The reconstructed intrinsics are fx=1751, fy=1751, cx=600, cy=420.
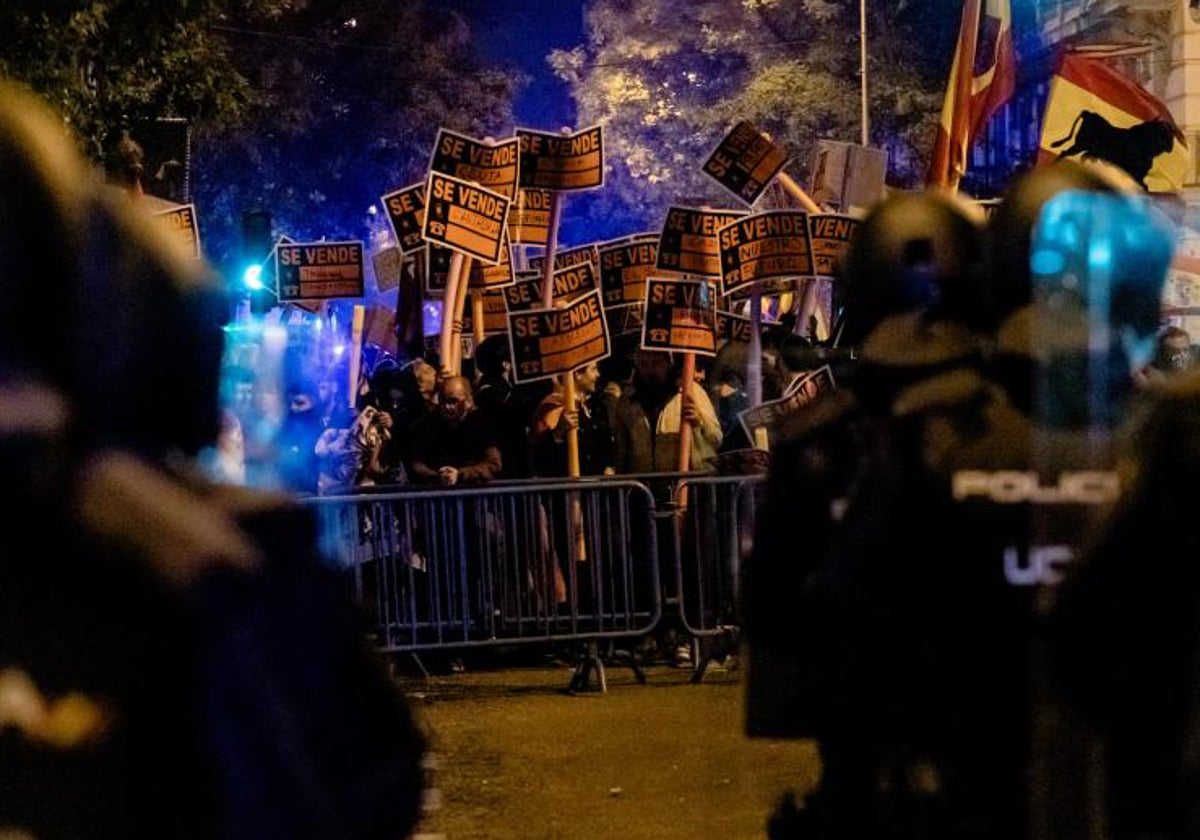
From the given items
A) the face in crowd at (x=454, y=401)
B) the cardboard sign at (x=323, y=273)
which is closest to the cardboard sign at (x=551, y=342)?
the face in crowd at (x=454, y=401)

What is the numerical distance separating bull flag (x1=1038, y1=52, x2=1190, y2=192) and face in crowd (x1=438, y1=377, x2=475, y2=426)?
19.9 feet

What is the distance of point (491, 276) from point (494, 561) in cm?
478

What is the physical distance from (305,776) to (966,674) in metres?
1.40

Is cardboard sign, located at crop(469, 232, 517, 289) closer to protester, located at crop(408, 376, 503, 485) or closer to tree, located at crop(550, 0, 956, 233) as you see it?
protester, located at crop(408, 376, 503, 485)

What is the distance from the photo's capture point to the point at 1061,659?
2.54m

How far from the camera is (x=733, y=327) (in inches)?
545

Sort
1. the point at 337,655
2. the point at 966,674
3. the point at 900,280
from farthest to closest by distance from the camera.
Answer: the point at 900,280 < the point at 966,674 < the point at 337,655

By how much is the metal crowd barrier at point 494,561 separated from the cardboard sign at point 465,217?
9.21 feet

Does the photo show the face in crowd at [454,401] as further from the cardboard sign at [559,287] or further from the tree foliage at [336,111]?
the tree foliage at [336,111]

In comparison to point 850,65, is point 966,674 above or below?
below

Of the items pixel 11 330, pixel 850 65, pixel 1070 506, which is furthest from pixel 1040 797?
pixel 850 65

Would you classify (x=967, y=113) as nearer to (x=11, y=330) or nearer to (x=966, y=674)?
(x=966, y=674)

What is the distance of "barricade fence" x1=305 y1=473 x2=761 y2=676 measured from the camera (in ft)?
33.3

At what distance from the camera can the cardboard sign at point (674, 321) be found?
12.1 meters
